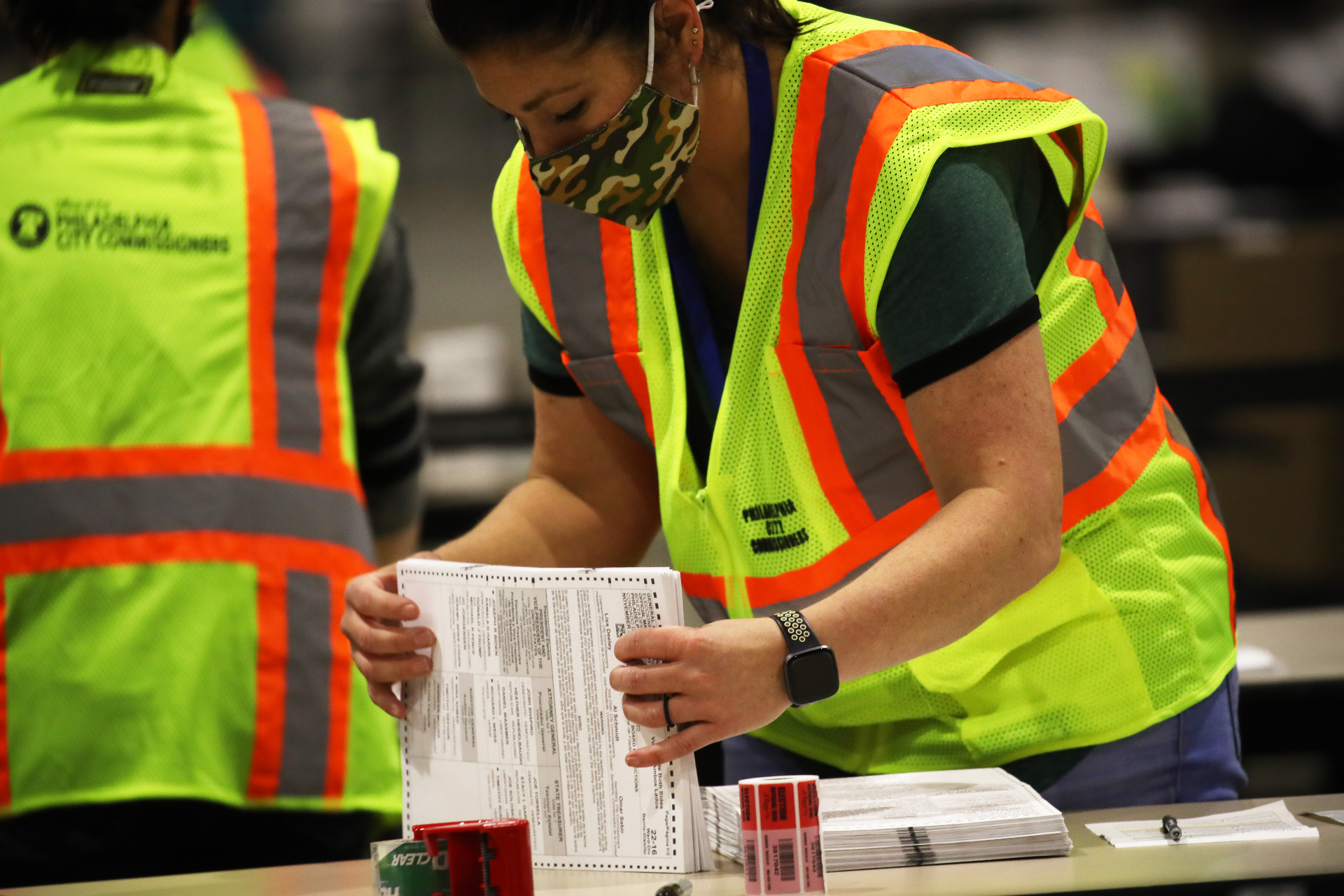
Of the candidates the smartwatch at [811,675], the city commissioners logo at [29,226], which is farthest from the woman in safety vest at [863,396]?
the city commissioners logo at [29,226]

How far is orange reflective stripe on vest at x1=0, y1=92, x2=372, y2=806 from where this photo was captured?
1871 mm

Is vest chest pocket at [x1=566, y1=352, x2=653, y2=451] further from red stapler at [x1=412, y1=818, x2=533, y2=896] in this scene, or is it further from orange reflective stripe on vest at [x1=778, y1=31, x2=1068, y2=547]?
red stapler at [x1=412, y1=818, x2=533, y2=896]

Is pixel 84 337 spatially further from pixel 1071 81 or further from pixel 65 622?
pixel 1071 81

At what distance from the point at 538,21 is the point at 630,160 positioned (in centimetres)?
18

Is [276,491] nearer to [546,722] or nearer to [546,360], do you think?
[546,360]

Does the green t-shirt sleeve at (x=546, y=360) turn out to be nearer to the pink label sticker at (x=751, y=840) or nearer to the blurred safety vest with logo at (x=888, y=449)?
the blurred safety vest with logo at (x=888, y=449)

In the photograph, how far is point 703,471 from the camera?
63.7 inches

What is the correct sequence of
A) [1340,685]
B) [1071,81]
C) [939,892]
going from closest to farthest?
[939,892]
[1340,685]
[1071,81]

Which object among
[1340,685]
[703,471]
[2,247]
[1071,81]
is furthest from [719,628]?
[1071,81]

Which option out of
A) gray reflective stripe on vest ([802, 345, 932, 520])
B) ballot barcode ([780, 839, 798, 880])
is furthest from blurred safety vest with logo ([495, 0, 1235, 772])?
ballot barcode ([780, 839, 798, 880])

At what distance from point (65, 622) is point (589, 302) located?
826 millimetres

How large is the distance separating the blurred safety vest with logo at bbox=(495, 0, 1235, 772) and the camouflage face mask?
0.08 metres

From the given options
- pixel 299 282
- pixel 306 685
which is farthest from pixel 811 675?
pixel 299 282

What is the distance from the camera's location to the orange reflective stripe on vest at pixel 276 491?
1.87 meters
